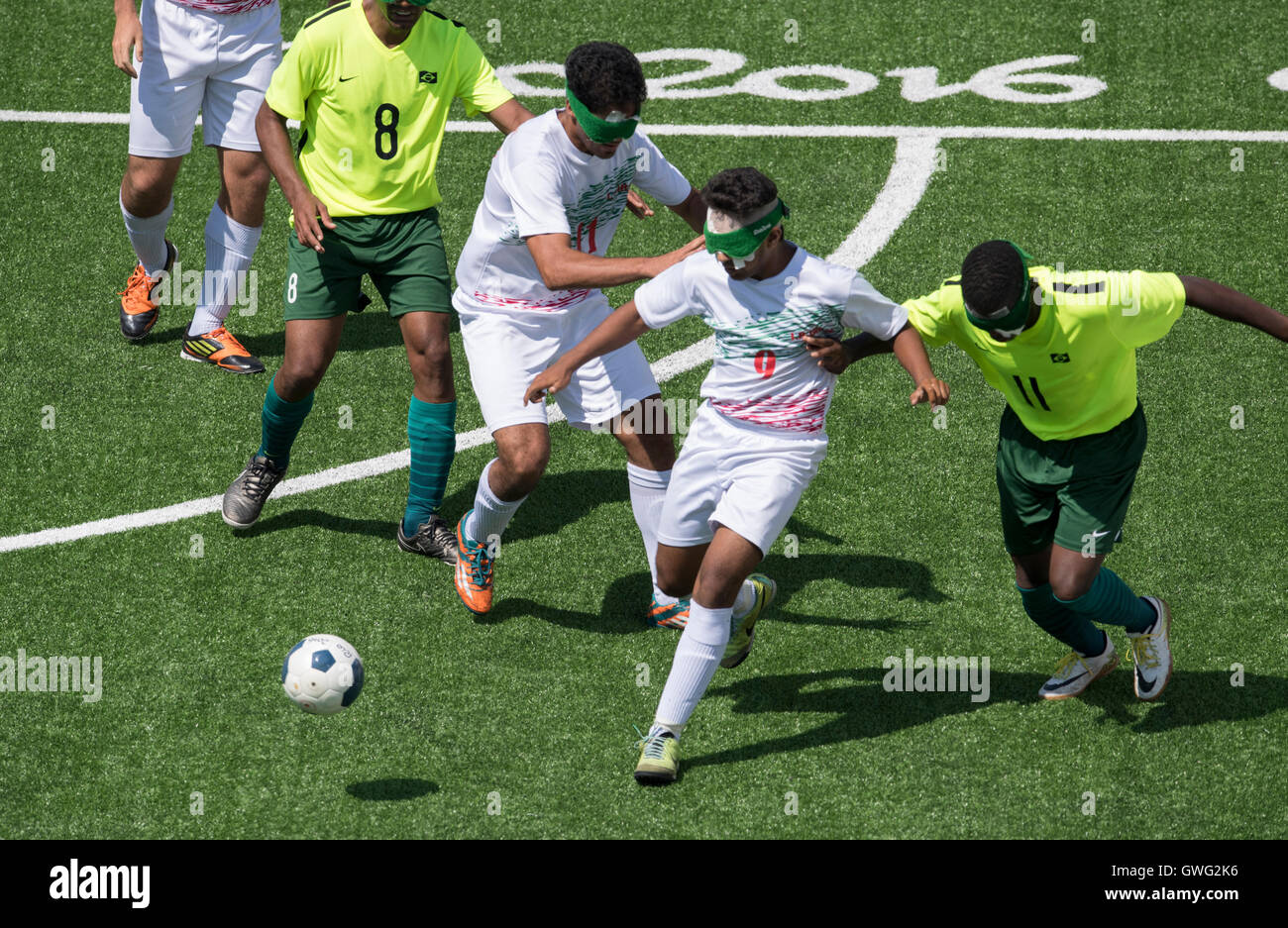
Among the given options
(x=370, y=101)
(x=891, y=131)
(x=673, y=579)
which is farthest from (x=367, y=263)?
(x=891, y=131)

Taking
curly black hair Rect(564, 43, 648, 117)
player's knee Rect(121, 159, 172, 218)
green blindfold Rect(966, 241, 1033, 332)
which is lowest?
player's knee Rect(121, 159, 172, 218)

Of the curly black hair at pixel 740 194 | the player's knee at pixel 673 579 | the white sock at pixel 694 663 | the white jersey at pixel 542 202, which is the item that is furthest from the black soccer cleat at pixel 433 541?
the curly black hair at pixel 740 194

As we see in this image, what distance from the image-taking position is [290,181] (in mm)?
7656

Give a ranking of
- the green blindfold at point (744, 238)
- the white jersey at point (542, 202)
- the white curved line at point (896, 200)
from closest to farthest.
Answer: the green blindfold at point (744, 238) < the white jersey at point (542, 202) < the white curved line at point (896, 200)

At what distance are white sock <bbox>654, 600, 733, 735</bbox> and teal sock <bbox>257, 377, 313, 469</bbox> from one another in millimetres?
2503

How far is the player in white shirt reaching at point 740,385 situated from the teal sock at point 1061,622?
104cm

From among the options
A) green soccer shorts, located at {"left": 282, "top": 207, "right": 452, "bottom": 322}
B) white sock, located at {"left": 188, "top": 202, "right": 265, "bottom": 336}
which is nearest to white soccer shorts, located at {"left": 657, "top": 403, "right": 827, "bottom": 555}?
green soccer shorts, located at {"left": 282, "top": 207, "right": 452, "bottom": 322}

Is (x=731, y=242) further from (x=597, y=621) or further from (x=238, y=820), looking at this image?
(x=238, y=820)

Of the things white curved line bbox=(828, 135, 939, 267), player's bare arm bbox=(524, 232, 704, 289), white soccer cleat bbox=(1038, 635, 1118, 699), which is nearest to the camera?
player's bare arm bbox=(524, 232, 704, 289)

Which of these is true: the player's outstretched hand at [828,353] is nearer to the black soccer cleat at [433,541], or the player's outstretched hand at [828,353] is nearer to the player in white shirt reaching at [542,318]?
the player in white shirt reaching at [542,318]

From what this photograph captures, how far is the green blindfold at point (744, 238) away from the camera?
621cm

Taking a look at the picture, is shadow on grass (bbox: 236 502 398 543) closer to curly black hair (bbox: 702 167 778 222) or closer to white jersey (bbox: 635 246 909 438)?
white jersey (bbox: 635 246 909 438)

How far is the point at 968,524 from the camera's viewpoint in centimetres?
818

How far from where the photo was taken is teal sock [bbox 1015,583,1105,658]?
22.2 ft
